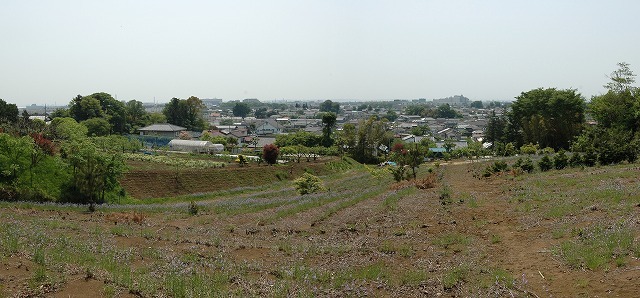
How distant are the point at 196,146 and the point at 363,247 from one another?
164 feet

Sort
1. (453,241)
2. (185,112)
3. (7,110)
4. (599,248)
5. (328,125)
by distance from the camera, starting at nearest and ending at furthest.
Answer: (599,248)
(453,241)
(7,110)
(328,125)
(185,112)

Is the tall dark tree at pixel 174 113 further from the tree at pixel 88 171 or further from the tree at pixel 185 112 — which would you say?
the tree at pixel 88 171

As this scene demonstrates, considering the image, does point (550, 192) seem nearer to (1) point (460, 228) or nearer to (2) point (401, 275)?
(1) point (460, 228)

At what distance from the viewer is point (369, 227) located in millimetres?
14312

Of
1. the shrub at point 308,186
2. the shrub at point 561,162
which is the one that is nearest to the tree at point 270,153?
the shrub at point 308,186

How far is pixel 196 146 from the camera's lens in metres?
58.8

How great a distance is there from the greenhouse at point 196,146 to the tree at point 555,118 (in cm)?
3554

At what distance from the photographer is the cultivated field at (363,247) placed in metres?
8.16

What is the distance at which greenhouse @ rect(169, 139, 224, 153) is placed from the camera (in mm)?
57656

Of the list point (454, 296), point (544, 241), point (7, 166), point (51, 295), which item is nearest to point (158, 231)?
point (51, 295)

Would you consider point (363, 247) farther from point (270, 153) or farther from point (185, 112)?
point (185, 112)

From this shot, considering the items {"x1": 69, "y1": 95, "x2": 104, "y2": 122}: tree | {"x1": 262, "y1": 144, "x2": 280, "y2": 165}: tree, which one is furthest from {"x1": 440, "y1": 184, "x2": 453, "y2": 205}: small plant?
{"x1": 69, "y1": 95, "x2": 104, "y2": 122}: tree

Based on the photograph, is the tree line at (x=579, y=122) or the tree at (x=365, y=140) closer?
the tree line at (x=579, y=122)

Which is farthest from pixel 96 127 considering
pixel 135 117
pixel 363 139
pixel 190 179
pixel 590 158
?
pixel 590 158
